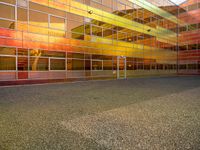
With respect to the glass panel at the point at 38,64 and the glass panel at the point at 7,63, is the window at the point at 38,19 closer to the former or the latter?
the glass panel at the point at 38,64

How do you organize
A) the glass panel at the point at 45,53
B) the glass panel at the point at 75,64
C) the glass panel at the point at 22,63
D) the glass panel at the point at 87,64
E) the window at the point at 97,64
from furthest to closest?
the window at the point at 97,64
the glass panel at the point at 87,64
the glass panel at the point at 75,64
the glass panel at the point at 45,53
the glass panel at the point at 22,63

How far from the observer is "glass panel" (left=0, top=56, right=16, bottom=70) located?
1222cm

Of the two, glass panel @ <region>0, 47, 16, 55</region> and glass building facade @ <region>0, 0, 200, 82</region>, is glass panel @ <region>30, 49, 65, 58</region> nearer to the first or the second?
glass building facade @ <region>0, 0, 200, 82</region>

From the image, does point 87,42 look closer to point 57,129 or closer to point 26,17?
point 26,17

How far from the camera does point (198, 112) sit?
4941 millimetres

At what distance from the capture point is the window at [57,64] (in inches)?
598

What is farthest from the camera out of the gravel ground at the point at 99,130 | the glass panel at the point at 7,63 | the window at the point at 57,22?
the window at the point at 57,22

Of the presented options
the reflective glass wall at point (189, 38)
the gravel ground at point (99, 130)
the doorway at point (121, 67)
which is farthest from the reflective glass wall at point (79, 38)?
the gravel ground at point (99, 130)

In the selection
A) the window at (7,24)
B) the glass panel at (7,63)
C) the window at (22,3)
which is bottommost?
the glass panel at (7,63)

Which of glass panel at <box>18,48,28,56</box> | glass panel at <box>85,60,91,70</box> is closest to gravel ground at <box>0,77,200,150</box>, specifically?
glass panel at <box>18,48,28,56</box>

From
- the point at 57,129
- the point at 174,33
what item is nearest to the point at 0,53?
the point at 57,129

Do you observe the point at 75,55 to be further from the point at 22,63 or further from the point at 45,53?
the point at 22,63

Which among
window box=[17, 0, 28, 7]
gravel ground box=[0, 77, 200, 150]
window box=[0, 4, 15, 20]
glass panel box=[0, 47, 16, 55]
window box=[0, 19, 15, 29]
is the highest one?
window box=[17, 0, 28, 7]

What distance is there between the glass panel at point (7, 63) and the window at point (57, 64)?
3.65m
